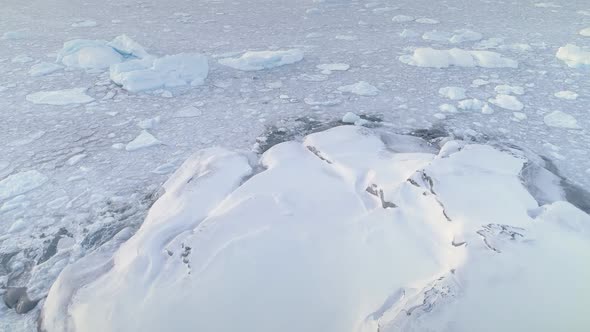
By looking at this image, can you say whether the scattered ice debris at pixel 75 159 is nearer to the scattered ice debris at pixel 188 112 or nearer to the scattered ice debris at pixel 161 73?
the scattered ice debris at pixel 188 112

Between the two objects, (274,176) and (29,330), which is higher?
(274,176)

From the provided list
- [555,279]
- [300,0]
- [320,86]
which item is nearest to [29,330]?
[555,279]

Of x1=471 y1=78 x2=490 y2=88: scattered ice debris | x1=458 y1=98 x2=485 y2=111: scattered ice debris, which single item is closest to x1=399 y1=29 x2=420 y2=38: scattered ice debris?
x1=471 y1=78 x2=490 y2=88: scattered ice debris

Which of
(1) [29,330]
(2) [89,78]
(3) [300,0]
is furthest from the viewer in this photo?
(3) [300,0]

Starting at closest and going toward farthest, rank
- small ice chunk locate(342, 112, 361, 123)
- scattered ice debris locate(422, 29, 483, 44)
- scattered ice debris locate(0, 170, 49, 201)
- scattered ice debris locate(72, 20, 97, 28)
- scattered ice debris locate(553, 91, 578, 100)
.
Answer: scattered ice debris locate(0, 170, 49, 201) < small ice chunk locate(342, 112, 361, 123) < scattered ice debris locate(553, 91, 578, 100) < scattered ice debris locate(422, 29, 483, 44) < scattered ice debris locate(72, 20, 97, 28)

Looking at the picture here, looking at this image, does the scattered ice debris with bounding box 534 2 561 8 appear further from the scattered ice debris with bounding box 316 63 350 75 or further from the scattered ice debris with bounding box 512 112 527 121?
the scattered ice debris with bounding box 512 112 527 121

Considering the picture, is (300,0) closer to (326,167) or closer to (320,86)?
(320,86)
